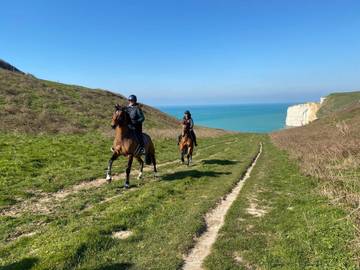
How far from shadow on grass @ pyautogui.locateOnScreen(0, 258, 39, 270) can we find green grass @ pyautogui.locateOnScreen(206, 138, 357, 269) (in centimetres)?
374

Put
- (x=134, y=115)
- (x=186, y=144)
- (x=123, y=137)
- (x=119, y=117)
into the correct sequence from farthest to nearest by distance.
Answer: (x=186, y=144) < (x=134, y=115) < (x=123, y=137) < (x=119, y=117)

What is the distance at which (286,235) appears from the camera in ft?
31.9

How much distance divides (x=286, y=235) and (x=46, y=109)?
153ft

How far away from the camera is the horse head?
16.2m

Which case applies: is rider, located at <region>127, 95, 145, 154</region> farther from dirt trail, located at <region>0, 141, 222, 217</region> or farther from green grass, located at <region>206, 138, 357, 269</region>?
green grass, located at <region>206, 138, 357, 269</region>

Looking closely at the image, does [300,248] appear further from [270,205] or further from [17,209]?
[17,209]

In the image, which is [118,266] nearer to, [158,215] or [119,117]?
[158,215]

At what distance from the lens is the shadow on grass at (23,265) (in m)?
7.39

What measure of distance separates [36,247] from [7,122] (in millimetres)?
34110

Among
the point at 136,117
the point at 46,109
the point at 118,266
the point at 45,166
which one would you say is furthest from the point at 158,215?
the point at 46,109

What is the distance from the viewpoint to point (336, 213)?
1063 cm

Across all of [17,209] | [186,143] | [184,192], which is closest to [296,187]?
[184,192]

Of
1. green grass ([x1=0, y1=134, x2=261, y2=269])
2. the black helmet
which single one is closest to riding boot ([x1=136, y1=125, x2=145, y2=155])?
the black helmet

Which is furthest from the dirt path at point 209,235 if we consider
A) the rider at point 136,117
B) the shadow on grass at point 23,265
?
the rider at point 136,117
